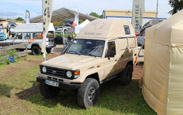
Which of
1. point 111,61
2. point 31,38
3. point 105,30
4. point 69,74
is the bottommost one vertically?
point 69,74

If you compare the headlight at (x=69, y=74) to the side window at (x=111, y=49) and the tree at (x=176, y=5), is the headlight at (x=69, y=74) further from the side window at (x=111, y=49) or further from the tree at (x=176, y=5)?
the tree at (x=176, y=5)

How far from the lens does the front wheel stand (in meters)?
4.26

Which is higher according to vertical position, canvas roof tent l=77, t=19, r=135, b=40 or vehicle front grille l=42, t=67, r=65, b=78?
canvas roof tent l=77, t=19, r=135, b=40

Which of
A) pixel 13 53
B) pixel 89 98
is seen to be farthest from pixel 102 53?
pixel 13 53

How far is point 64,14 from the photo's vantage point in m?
30.7

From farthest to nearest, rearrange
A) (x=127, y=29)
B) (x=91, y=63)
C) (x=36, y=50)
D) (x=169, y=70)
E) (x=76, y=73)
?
(x=36, y=50)
(x=127, y=29)
(x=91, y=63)
(x=76, y=73)
(x=169, y=70)

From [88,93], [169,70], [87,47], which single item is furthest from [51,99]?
[169,70]

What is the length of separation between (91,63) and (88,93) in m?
0.79

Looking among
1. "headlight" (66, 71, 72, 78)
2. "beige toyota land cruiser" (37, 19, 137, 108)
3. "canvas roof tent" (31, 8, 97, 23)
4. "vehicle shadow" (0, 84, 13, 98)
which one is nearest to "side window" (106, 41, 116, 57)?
"beige toyota land cruiser" (37, 19, 137, 108)

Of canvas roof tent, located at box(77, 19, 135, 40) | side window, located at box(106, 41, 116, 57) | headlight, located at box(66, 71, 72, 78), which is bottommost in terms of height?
headlight, located at box(66, 71, 72, 78)

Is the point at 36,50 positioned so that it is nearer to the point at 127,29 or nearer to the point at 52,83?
the point at 127,29

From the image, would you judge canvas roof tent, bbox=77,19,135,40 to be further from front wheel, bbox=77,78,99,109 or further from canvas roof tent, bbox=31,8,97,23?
canvas roof tent, bbox=31,8,97,23

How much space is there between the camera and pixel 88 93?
438cm

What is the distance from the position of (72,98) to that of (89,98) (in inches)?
36.6
